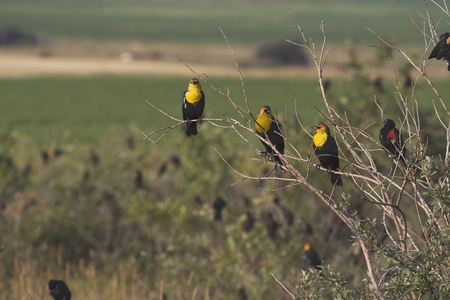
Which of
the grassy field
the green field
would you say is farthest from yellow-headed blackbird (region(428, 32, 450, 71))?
the green field

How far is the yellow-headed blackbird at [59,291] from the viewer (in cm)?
606

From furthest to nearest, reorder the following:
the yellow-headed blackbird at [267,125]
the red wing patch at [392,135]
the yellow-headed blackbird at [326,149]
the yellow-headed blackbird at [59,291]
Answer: the yellow-headed blackbird at [59,291], the yellow-headed blackbird at [267,125], the yellow-headed blackbird at [326,149], the red wing patch at [392,135]

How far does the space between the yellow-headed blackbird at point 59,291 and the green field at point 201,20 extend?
73.6 m

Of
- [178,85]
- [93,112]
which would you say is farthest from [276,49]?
[93,112]

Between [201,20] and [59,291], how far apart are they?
12339cm

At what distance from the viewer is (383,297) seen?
4.12 meters

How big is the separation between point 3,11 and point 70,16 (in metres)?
9.76

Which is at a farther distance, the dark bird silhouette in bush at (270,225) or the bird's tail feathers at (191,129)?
the dark bird silhouette in bush at (270,225)

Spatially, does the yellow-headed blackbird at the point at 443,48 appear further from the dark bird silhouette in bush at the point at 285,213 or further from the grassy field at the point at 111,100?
the grassy field at the point at 111,100

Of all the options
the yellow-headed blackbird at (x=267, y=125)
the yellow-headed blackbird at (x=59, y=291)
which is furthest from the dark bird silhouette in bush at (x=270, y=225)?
the yellow-headed blackbird at (x=59, y=291)

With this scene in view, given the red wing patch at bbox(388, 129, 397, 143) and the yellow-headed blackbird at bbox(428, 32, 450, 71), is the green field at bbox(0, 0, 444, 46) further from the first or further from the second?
the yellow-headed blackbird at bbox(428, 32, 450, 71)

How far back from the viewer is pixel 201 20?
420ft

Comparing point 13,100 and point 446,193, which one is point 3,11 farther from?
point 446,193

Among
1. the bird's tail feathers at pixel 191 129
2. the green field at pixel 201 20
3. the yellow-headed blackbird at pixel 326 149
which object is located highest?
the bird's tail feathers at pixel 191 129
